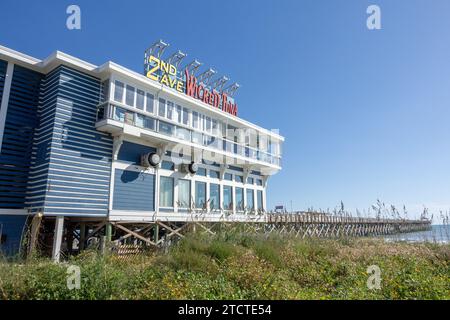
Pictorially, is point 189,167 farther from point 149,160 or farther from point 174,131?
point 149,160

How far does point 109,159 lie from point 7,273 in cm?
858

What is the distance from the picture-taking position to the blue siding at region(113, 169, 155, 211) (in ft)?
44.7

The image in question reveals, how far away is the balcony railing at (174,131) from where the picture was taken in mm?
13349

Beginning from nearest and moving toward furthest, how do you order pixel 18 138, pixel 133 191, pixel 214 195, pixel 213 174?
pixel 18 138 → pixel 133 191 → pixel 214 195 → pixel 213 174

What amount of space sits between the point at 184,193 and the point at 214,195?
2.55m

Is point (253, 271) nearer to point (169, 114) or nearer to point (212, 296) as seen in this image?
point (212, 296)

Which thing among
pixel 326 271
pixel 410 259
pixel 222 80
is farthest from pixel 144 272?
pixel 222 80

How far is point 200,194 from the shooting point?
17.8 m

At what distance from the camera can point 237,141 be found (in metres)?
20.8

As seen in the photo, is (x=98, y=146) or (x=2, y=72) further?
(x=98, y=146)

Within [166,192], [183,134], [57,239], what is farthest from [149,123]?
[57,239]

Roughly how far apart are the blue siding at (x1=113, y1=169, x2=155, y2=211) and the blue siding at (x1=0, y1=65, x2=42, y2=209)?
360 cm

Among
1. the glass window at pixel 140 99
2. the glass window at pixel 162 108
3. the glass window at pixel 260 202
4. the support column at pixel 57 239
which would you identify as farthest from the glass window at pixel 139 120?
the glass window at pixel 260 202

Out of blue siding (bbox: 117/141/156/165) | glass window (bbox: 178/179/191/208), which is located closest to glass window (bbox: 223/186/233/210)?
glass window (bbox: 178/179/191/208)
